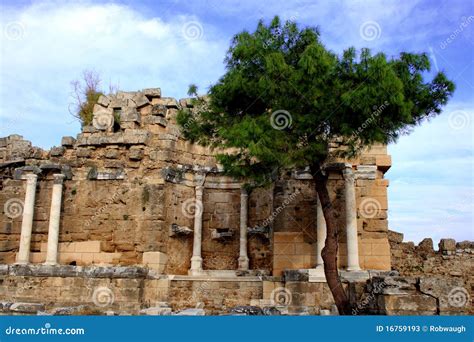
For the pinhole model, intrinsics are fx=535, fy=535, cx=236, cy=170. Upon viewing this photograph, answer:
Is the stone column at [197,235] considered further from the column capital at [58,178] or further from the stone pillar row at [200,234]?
the column capital at [58,178]

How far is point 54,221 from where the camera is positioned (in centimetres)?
1424

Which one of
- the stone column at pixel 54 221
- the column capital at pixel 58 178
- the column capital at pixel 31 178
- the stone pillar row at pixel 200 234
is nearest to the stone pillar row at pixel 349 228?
the stone pillar row at pixel 200 234

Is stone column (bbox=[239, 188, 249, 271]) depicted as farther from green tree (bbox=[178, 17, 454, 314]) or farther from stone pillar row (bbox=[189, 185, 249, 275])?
green tree (bbox=[178, 17, 454, 314])

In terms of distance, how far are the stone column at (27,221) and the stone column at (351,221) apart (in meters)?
8.36

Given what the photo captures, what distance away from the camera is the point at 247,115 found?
1038cm

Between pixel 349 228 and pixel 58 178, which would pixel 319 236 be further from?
pixel 58 178

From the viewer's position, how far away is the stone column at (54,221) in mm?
14000

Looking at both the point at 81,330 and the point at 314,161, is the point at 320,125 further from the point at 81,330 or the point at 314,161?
the point at 81,330

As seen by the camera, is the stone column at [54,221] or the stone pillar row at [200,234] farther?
the stone pillar row at [200,234]

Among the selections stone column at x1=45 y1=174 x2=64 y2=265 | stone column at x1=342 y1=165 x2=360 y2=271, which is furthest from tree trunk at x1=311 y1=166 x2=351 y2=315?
stone column at x1=45 y1=174 x2=64 y2=265

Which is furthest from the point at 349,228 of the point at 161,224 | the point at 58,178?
the point at 58,178

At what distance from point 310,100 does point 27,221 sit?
8639 millimetres

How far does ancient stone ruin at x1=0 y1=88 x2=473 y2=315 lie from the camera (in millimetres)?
13055

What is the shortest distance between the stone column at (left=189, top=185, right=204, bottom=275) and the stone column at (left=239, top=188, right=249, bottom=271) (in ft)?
3.68
